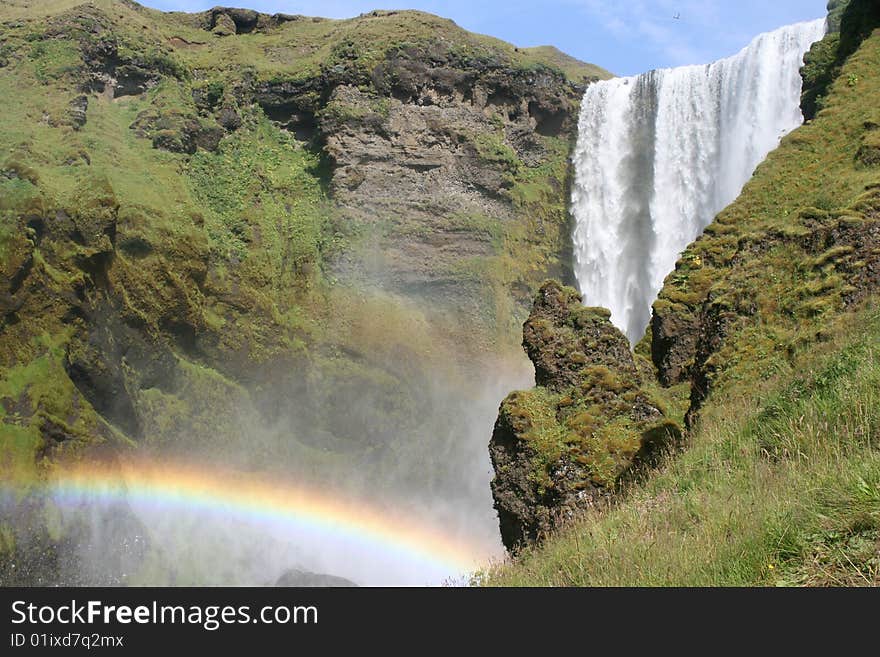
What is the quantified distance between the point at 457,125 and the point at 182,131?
20.1 m

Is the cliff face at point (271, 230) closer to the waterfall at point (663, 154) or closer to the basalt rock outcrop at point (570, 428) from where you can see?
the waterfall at point (663, 154)

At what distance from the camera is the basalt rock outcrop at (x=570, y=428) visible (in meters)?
15.6

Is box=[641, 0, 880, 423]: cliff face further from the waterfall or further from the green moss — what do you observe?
the green moss

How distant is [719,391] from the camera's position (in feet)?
43.7

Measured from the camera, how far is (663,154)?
191ft

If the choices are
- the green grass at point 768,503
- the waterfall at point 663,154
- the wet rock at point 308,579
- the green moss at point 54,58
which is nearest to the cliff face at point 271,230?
the green moss at point 54,58

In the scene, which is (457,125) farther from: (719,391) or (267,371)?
(719,391)

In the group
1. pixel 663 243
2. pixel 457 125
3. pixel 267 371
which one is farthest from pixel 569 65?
pixel 267 371

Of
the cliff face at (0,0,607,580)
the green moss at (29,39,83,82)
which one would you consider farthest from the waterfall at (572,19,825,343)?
the green moss at (29,39,83,82)

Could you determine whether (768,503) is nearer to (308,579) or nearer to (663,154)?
(308,579)

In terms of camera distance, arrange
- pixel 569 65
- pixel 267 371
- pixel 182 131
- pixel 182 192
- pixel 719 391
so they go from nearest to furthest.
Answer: pixel 719 391, pixel 267 371, pixel 182 192, pixel 182 131, pixel 569 65

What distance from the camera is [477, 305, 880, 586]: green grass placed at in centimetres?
582

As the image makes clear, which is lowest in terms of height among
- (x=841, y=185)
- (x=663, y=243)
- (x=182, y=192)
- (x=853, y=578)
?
(x=853, y=578)

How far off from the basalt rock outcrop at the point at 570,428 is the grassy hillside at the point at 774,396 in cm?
134
